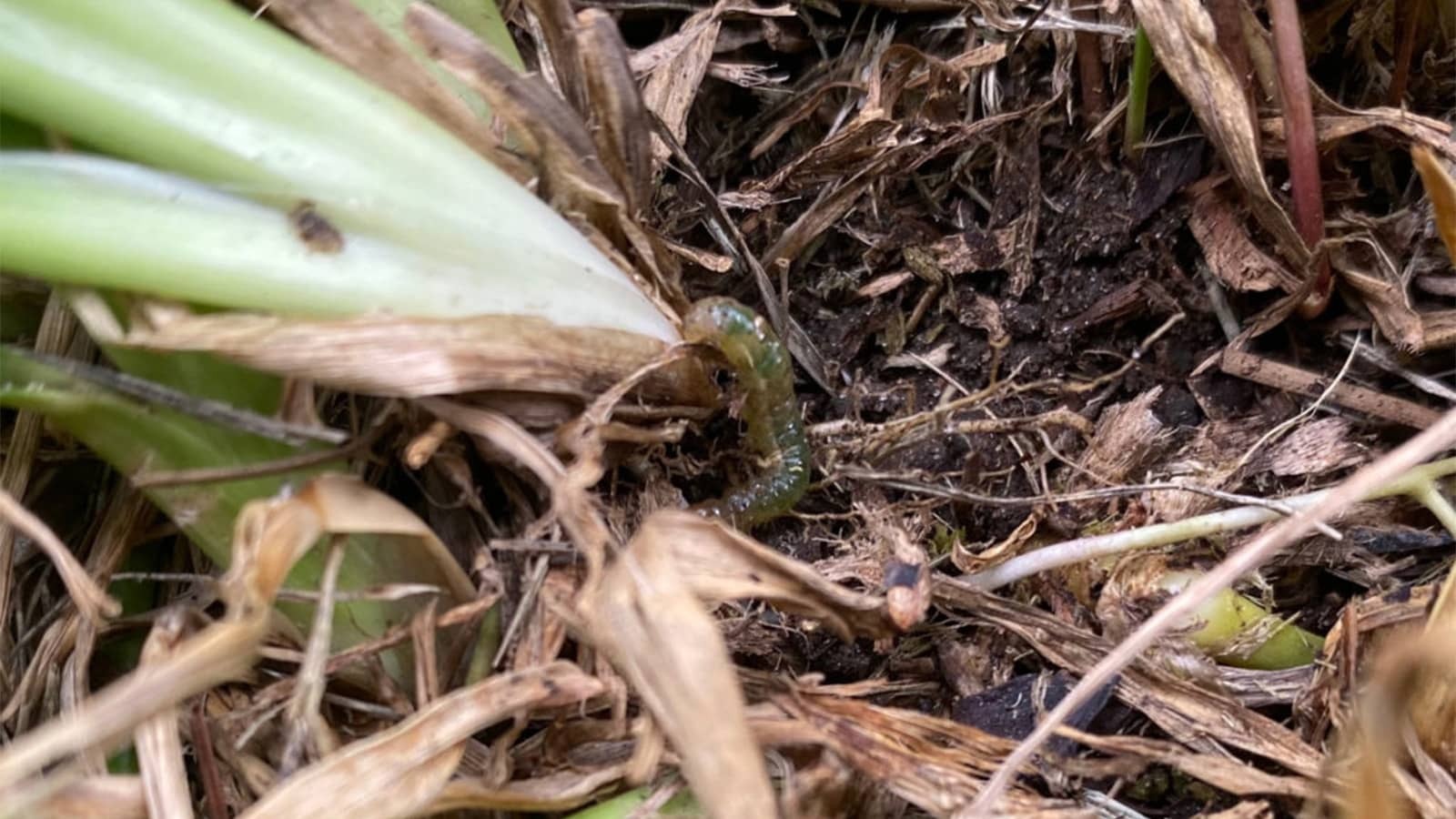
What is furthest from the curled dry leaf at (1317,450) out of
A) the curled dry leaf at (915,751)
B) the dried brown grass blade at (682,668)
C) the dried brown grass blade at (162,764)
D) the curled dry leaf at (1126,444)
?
the dried brown grass blade at (162,764)

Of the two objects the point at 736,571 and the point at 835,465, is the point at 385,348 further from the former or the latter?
the point at 835,465

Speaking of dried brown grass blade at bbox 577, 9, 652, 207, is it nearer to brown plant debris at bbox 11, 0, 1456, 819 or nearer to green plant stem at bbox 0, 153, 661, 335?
brown plant debris at bbox 11, 0, 1456, 819

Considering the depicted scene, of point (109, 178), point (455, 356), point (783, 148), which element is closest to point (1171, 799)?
point (455, 356)

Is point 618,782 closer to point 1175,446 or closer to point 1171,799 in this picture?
point 1171,799

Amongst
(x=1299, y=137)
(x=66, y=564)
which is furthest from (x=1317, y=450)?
(x=66, y=564)

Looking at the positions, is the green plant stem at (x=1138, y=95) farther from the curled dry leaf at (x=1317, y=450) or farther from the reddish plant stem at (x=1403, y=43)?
the curled dry leaf at (x=1317, y=450)

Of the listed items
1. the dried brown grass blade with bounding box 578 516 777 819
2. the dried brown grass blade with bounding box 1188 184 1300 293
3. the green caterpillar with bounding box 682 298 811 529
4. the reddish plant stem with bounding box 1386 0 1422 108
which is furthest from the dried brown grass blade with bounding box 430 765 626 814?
the reddish plant stem with bounding box 1386 0 1422 108
